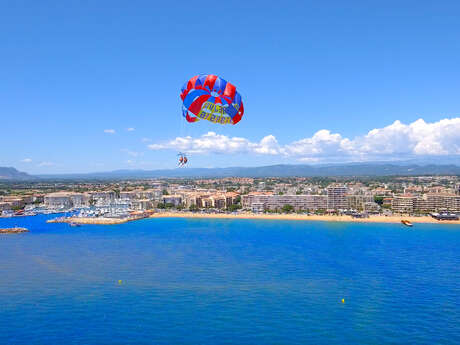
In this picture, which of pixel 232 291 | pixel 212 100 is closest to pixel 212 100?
pixel 212 100

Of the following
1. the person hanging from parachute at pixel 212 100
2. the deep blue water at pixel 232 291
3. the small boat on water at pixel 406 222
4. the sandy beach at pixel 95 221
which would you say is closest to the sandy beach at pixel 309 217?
the small boat on water at pixel 406 222

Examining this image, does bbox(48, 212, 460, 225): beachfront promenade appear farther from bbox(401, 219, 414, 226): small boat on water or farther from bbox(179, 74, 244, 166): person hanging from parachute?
bbox(179, 74, 244, 166): person hanging from parachute

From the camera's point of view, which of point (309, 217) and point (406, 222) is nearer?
point (406, 222)

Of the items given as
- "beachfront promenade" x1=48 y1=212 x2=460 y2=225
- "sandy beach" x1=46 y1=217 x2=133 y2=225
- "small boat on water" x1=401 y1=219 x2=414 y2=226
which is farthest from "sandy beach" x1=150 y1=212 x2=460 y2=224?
"sandy beach" x1=46 y1=217 x2=133 y2=225

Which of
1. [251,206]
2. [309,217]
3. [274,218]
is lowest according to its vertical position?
[274,218]

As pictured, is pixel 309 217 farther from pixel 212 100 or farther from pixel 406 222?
pixel 212 100

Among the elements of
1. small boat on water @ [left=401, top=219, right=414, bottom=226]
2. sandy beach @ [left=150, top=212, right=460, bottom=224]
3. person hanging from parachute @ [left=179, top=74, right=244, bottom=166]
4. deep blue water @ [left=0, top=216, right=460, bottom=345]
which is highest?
person hanging from parachute @ [left=179, top=74, right=244, bottom=166]

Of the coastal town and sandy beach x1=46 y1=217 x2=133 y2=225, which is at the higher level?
the coastal town
